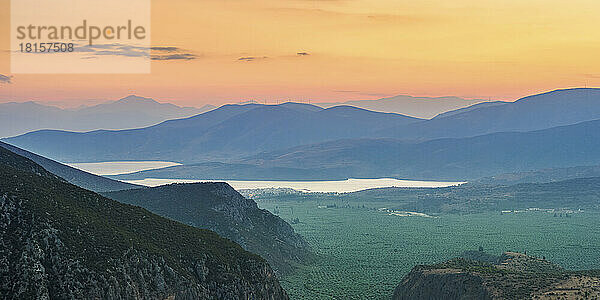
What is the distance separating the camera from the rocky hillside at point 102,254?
47.8 metres

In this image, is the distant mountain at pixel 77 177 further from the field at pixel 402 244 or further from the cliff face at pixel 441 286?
the cliff face at pixel 441 286

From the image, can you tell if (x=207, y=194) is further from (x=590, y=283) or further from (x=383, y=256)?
(x=590, y=283)

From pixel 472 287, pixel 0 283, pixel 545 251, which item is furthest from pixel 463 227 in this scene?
pixel 0 283

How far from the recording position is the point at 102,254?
173 ft

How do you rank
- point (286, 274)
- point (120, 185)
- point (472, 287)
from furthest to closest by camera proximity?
point (120, 185)
point (286, 274)
point (472, 287)

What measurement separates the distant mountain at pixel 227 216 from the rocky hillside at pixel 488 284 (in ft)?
110

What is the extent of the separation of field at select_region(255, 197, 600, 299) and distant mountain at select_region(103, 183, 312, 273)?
519 centimetres

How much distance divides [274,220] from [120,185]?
50365 mm

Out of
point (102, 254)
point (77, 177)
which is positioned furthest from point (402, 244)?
point (102, 254)

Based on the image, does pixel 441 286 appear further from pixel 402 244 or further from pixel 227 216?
pixel 402 244

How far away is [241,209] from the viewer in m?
118

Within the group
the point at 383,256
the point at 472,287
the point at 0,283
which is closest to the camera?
the point at 0,283

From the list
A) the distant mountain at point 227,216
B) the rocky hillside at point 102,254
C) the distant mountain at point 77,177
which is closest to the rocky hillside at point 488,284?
the rocky hillside at point 102,254

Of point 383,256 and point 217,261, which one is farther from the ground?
point 217,261
